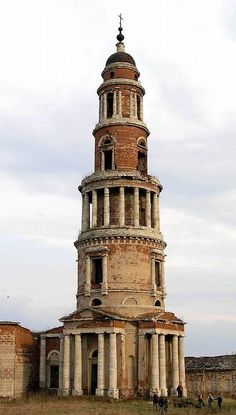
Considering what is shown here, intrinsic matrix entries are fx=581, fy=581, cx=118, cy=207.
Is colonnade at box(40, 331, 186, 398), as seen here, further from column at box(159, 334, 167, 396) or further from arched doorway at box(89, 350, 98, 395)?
arched doorway at box(89, 350, 98, 395)

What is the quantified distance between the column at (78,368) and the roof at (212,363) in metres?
17.5

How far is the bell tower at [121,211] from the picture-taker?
47719 millimetres

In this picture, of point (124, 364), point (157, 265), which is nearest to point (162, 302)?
point (157, 265)

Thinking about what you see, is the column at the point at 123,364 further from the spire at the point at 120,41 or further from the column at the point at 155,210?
the spire at the point at 120,41

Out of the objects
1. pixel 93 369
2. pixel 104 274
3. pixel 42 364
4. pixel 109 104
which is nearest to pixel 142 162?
pixel 109 104

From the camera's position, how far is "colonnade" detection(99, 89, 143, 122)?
5228 centimetres

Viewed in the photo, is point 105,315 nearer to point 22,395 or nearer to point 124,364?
point 124,364

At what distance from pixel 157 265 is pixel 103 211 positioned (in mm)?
6620

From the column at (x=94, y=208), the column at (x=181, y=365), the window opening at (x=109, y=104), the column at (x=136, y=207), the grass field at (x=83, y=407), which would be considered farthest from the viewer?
the window opening at (x=109, y=104)

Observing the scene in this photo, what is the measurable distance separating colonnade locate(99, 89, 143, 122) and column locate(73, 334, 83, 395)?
20.0 meters

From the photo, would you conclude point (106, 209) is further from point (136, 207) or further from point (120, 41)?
point (120, 41)

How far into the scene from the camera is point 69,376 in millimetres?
44812

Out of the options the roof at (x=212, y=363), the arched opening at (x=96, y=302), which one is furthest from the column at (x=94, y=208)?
the roof at (x=212, y=363)

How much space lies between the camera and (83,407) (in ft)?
123
